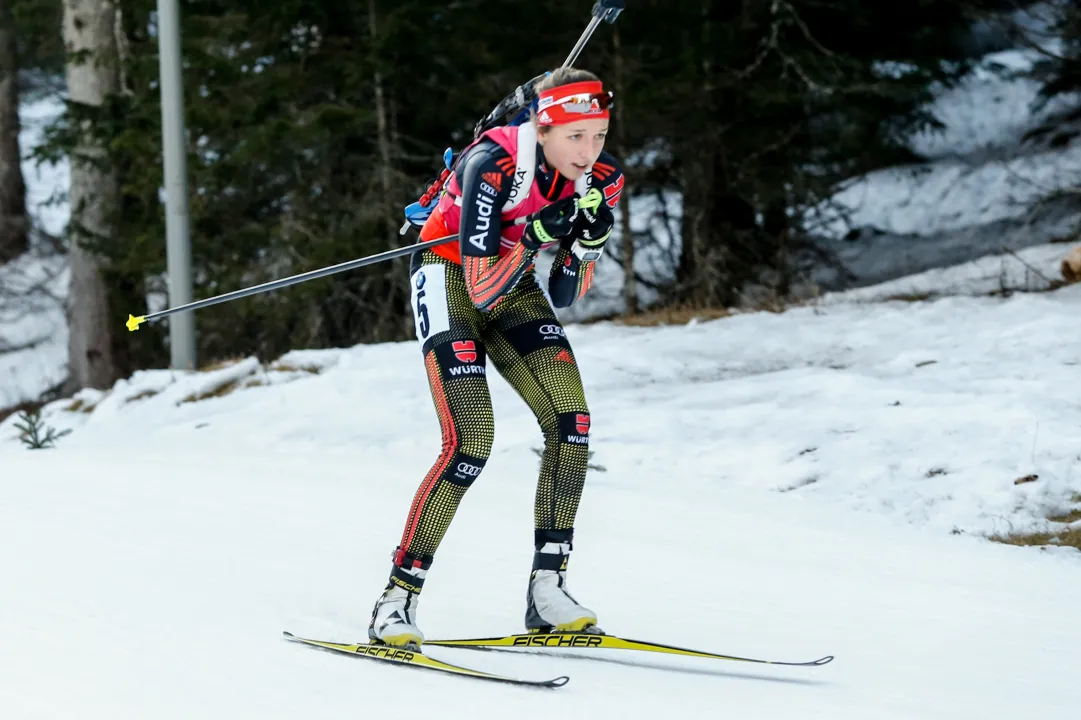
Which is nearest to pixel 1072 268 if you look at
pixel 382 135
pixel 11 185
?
pixel 382 135

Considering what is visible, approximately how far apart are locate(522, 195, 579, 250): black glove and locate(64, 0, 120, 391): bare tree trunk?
12299 mm

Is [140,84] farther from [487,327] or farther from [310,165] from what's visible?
[487,327]

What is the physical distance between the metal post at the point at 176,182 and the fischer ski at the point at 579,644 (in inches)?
325

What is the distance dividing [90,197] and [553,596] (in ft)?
43.7

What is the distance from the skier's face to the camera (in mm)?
4617

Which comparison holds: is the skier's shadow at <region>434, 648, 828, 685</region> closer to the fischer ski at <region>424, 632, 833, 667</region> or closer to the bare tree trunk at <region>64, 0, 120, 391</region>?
the fischer ski at <region>424, 632, 833, 667</region>

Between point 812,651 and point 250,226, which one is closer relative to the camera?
point 812,651

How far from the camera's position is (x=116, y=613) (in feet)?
16.5

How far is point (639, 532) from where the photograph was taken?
23.4 ft

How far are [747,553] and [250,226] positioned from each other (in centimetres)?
1067

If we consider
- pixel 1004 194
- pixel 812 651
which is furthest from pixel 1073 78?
pixel 812 651

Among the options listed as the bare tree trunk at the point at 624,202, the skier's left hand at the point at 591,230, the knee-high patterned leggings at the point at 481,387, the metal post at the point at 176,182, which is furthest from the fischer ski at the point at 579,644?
the bare tree trunk at the point at 624,202

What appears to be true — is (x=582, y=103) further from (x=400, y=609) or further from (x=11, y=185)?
(x=11, y=185)

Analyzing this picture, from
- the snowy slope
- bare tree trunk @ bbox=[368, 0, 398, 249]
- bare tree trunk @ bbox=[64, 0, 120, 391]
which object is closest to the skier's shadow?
the snowy slope
